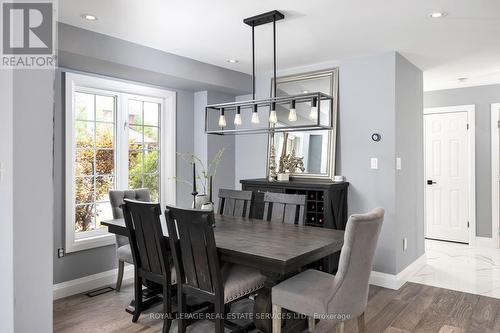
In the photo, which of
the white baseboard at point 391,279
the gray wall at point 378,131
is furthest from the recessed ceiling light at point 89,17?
the white baseboard at point 391,279

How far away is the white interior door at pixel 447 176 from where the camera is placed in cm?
557

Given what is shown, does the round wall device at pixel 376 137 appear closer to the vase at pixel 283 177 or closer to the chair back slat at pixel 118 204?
the vase at pixel 283 177

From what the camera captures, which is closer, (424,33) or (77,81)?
(424,33)

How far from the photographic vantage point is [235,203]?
3.71m

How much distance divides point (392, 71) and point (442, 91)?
243cm

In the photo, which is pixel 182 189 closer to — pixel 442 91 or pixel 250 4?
pixel 250 4

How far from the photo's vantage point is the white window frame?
3.55 m

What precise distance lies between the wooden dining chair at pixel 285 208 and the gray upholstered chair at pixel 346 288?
0.96 meters

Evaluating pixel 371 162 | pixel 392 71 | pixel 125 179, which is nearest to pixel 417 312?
pixel 371 162

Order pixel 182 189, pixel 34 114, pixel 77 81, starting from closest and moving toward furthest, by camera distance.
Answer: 1. pixel 34 114
2. pixel 77 81
3. pixel 182 189

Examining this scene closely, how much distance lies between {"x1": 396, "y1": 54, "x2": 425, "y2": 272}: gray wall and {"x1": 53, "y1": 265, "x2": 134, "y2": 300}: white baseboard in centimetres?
298

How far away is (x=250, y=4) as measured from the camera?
2.64 m

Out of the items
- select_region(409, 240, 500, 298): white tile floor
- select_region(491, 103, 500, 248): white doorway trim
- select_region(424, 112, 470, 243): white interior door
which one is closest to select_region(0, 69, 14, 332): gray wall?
select_region(409, 240, 500, 298): white tile floor

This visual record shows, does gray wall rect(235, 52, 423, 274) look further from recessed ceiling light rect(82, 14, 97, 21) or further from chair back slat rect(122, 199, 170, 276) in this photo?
recessed ceiling light rect(82, 14, 97, 21)
